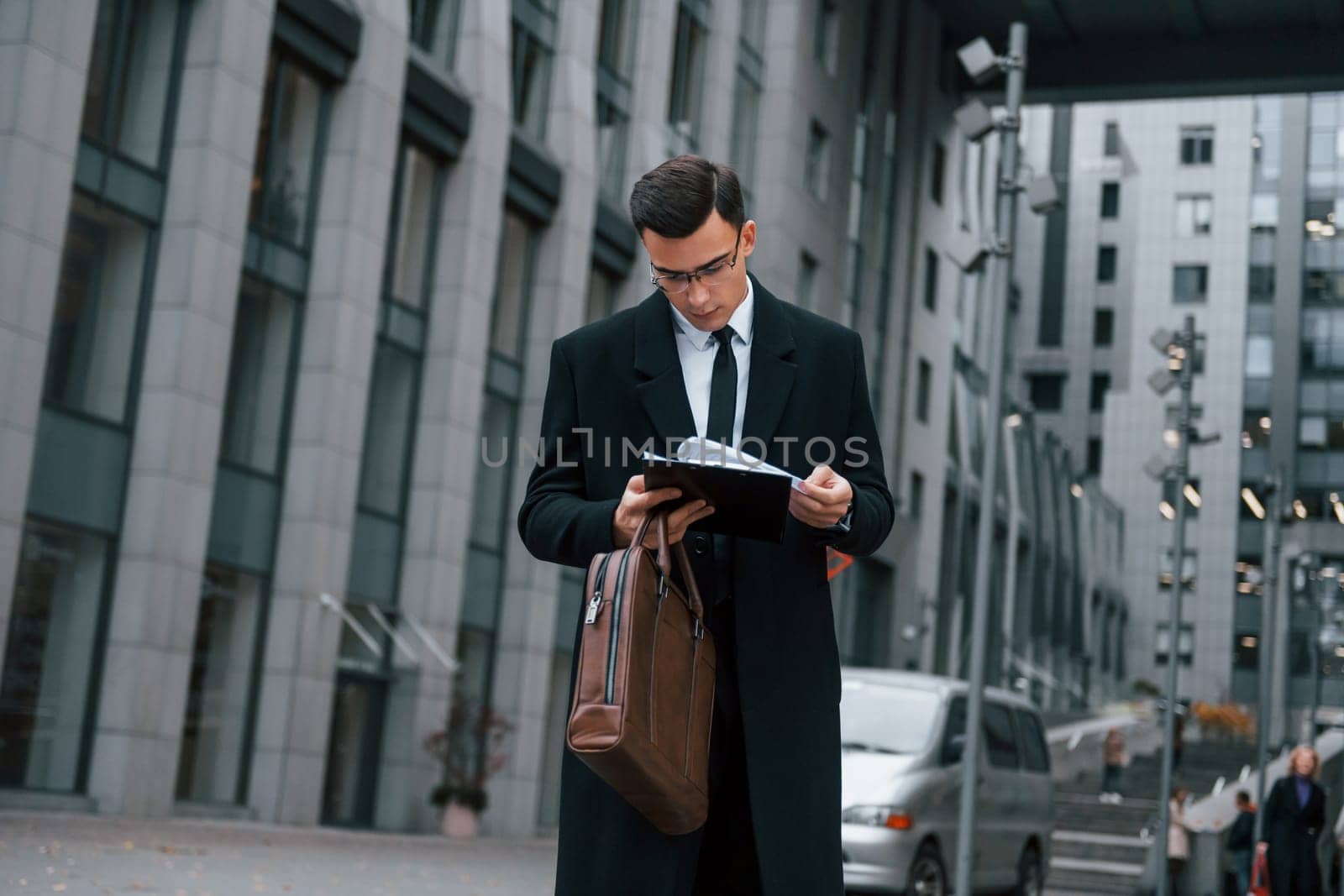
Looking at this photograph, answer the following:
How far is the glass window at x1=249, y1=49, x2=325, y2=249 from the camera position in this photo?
22.5m

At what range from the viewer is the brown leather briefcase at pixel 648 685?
2625 mm

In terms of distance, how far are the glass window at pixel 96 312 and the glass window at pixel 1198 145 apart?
7244 centimetres

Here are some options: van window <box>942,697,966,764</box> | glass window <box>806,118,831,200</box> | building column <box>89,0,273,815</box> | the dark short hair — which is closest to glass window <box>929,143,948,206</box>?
glass window <box>806,118,831,200</box>

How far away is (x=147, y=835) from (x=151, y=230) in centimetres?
708

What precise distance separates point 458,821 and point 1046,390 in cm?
6962

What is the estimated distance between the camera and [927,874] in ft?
48.8

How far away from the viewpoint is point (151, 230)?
20219 mm

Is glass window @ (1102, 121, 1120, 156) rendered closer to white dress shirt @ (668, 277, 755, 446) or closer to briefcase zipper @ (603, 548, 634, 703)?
white dress shirt @ (668, 277, 755, 446)

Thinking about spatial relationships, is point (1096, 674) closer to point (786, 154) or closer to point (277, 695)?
point (786, 154)

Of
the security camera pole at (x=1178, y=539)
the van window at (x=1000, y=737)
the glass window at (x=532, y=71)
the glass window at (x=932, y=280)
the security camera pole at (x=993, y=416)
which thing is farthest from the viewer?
the glass window at (x=932, y=280)

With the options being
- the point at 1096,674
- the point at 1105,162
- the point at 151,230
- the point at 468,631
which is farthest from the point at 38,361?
the point at 1105,162

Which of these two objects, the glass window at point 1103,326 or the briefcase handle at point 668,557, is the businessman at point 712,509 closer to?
the briefcase handle at point 668,557

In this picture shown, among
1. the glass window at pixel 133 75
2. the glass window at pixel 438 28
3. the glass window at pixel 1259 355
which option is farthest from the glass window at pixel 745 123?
the glass window at pixel 1259 355

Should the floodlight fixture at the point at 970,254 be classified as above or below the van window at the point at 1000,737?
above
